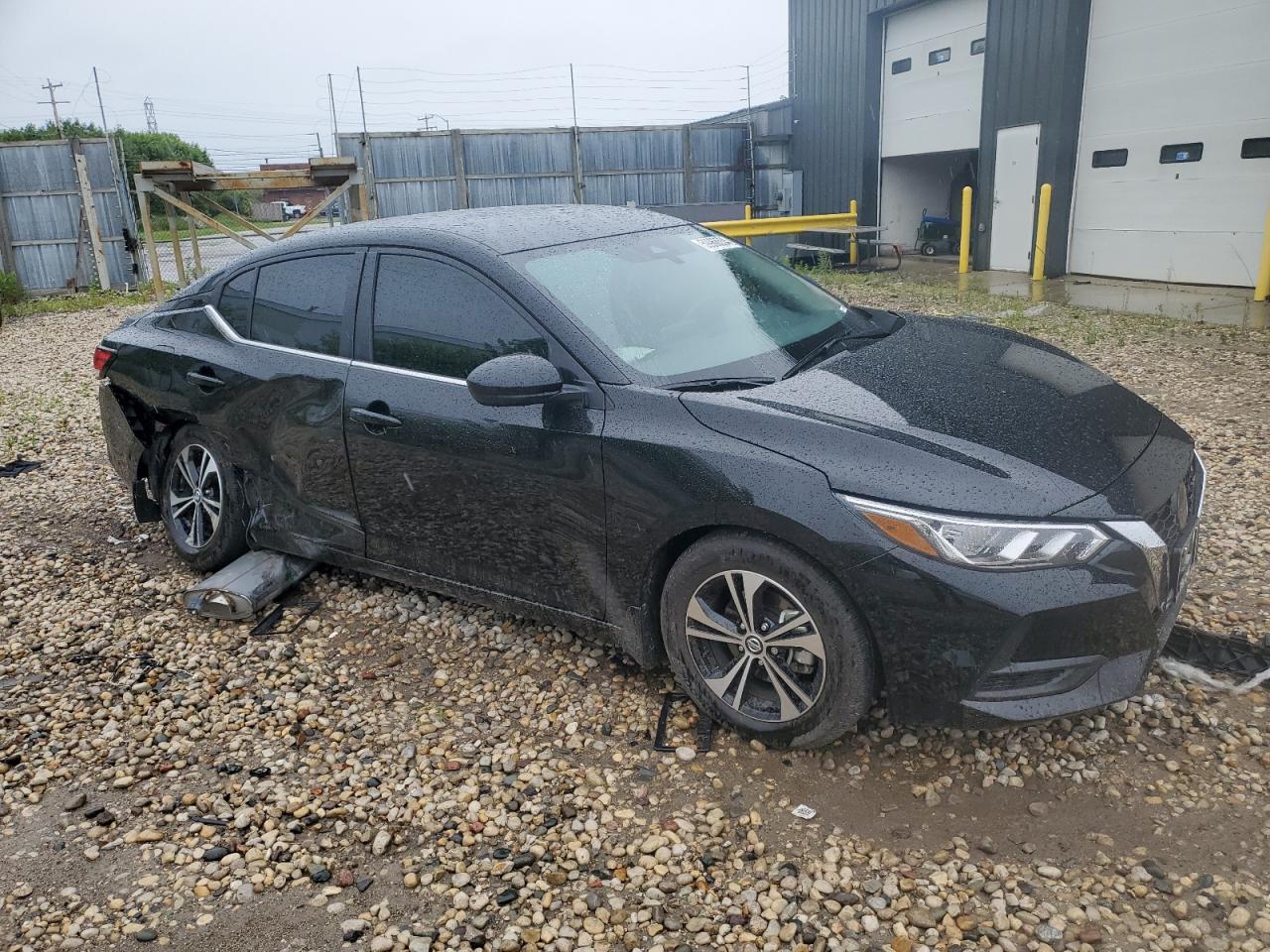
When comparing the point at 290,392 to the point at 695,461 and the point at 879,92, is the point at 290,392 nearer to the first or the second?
the point at 695,461

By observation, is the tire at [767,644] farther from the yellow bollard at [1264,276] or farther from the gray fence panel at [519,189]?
the gray fence panel at [519,189]

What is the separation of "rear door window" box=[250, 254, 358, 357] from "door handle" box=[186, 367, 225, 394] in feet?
0.85

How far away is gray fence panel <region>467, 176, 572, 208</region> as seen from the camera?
68.2 ft

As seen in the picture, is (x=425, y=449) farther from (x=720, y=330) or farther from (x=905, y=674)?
(x=905, y=674)

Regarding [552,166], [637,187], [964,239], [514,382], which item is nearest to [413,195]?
[552,166]

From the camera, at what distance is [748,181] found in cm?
2178

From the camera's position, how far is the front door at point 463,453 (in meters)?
3.21

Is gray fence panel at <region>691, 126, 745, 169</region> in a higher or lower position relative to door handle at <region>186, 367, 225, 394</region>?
higher

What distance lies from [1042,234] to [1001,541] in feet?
43.1

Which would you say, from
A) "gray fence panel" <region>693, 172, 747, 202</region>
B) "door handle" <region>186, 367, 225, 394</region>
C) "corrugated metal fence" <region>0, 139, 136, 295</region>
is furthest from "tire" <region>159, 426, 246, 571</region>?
"gray fence panel" <region>693, 172, 747, 202</region>

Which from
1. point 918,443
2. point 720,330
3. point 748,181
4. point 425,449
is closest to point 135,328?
point 425,449

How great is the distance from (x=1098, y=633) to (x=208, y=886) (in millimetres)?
2525

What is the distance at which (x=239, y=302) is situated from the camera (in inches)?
168

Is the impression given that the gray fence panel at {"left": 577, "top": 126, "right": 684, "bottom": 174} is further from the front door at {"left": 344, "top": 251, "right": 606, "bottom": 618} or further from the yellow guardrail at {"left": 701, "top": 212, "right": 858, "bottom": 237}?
the front door at {"left": 344, "top": 251, "right": 606, "bottom": 618}
